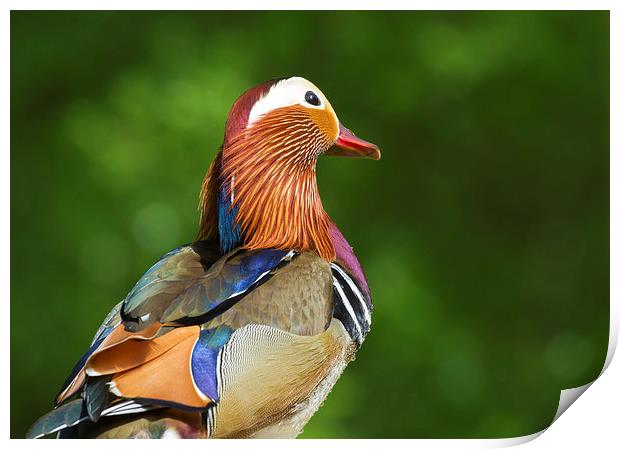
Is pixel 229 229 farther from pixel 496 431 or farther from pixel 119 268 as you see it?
pixel 496 431

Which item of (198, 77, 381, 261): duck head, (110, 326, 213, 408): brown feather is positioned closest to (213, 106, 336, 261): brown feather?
(198, 77, 381, 261): duck head

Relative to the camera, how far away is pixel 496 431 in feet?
4.06

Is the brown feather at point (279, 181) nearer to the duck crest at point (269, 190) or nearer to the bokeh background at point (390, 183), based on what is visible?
the duck crest at point (269, 190)

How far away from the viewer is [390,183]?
1451mm

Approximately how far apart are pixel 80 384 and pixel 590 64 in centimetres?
79

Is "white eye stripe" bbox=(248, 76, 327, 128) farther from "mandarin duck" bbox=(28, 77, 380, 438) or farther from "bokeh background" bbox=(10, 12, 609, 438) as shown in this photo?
"bokeh background" bbox=(10, 12, 609, 438)

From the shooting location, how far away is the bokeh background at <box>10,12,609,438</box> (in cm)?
124

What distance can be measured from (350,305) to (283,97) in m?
0.26

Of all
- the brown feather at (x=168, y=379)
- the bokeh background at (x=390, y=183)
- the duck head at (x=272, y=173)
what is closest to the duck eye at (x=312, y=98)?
the duck head at (x=272, y=173)

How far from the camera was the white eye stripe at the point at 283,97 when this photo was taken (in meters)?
1.07

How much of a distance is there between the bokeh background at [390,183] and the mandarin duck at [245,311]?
0.18 m

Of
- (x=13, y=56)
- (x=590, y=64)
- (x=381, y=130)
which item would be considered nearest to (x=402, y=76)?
(x=381, y=130)

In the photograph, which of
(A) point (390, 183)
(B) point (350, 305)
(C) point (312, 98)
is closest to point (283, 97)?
(C) point (312, 98)

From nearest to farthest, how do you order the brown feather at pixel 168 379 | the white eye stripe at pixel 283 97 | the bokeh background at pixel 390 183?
the brown feather at pixel 168 379, the white eye stripe at pixel 283 97, the bokeh background at pixel 390 183
